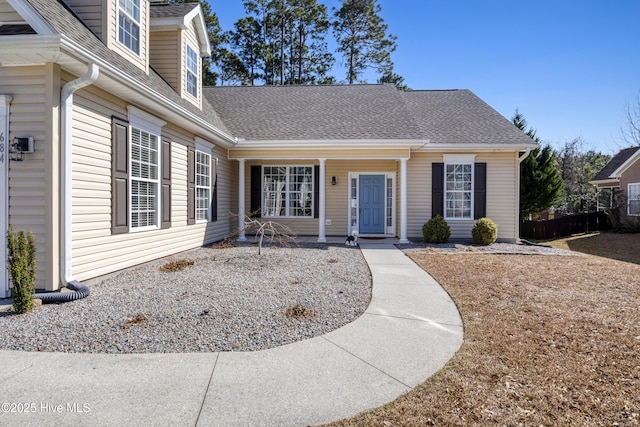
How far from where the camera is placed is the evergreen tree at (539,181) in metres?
16.0

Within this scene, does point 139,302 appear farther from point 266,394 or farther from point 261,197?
point 261,197

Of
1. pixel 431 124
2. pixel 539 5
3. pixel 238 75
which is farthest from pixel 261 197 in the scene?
pixel 238 75

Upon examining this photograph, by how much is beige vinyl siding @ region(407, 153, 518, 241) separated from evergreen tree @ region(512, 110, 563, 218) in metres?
5.71

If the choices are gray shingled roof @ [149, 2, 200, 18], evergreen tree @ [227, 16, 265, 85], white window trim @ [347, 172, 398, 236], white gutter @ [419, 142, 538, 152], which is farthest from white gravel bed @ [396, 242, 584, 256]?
evergreen tree @ [227, 16, 265, 85]

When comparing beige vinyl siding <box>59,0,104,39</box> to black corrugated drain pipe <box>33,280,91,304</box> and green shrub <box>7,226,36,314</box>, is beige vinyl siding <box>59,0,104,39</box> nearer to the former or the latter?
green shrub <box>7,226,36,314</box>

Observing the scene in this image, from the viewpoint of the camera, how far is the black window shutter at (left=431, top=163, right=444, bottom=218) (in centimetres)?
1139

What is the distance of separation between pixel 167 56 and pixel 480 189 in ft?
31.2

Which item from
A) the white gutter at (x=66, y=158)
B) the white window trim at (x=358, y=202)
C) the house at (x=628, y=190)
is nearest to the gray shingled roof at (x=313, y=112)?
the white window trim at (x=358, y=202)

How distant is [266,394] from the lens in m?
2.61

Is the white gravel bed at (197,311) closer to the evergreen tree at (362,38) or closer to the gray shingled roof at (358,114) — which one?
the gray shingled roof at (358,114)

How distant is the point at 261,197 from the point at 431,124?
20.7 feet

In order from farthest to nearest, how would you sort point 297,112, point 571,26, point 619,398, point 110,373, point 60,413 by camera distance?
point 297,112
point 571,26
point 110,373
point 619,398
point 60,413

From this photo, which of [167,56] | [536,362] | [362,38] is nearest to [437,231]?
[536,362]

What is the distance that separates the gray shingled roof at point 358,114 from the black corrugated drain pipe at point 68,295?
6.96 metres
